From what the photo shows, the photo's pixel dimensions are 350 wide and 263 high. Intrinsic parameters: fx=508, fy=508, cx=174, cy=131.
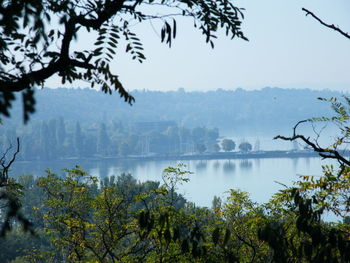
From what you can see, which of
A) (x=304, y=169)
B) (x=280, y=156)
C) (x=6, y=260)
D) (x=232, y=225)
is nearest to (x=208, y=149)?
(x=280, y=156)

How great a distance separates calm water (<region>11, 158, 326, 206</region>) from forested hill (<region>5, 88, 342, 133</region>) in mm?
34935

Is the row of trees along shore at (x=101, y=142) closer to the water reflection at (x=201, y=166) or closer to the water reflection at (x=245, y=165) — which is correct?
the water reflection at (x=245, y=165)

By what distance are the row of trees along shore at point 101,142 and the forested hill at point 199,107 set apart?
68.0 ft

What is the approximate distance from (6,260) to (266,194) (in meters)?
33.0

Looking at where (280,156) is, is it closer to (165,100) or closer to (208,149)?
(208,149)

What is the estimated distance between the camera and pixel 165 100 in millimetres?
139000

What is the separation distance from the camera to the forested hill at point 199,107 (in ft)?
363

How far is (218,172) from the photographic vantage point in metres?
61.1

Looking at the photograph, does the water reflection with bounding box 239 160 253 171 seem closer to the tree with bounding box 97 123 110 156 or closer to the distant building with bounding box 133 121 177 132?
the tree with bounding box 97 123 110 156

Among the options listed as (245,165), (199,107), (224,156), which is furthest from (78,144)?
(199,107)

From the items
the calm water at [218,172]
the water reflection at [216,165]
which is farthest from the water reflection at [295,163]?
the water reflection at [216,165]

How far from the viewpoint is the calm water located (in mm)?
49188

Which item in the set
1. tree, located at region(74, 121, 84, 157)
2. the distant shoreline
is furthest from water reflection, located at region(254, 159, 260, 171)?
tree, located at region(74, 121, 84, 157)

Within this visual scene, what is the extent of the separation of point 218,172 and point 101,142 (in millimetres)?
24393
